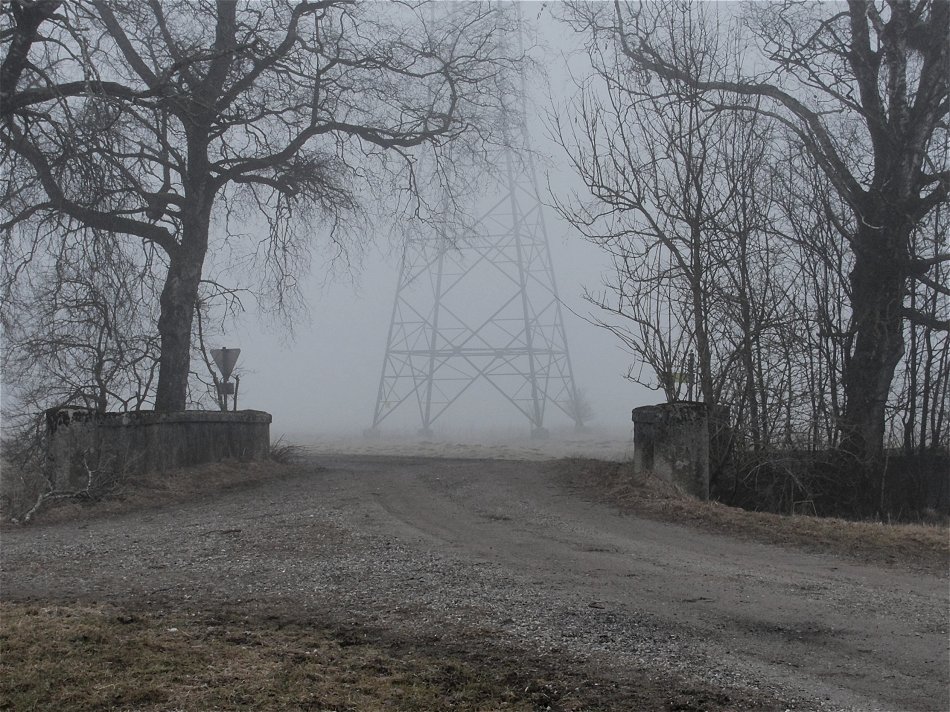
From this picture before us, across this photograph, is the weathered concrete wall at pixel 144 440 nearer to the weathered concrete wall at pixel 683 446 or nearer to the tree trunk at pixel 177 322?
the tree trunk at pixel 177 322

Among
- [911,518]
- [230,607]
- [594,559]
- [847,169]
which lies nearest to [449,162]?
[847,169]

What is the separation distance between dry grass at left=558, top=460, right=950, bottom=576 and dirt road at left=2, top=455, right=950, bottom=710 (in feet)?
1.26

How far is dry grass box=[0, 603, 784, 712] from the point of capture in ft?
13.9

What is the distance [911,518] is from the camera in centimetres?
→ 1305

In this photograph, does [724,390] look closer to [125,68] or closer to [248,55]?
[248,55]

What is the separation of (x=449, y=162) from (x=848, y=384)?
904 cm

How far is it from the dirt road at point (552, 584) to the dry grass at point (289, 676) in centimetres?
25

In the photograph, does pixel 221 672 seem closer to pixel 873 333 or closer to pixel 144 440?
pixel 144 440

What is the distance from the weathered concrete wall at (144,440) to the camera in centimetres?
1241

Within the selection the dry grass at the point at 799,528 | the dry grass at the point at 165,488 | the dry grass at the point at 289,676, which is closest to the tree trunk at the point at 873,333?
the dry grass at the point at 799,528

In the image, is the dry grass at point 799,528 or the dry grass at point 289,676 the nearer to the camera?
the dry grass at point 289,676

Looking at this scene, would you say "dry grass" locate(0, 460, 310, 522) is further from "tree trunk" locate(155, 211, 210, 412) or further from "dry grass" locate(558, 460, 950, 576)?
"dry grass" locate(558, 460, 950, 576)

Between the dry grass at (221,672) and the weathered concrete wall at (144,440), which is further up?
the weathered concrete wall at (144,440)

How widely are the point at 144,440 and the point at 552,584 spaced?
9023mm
